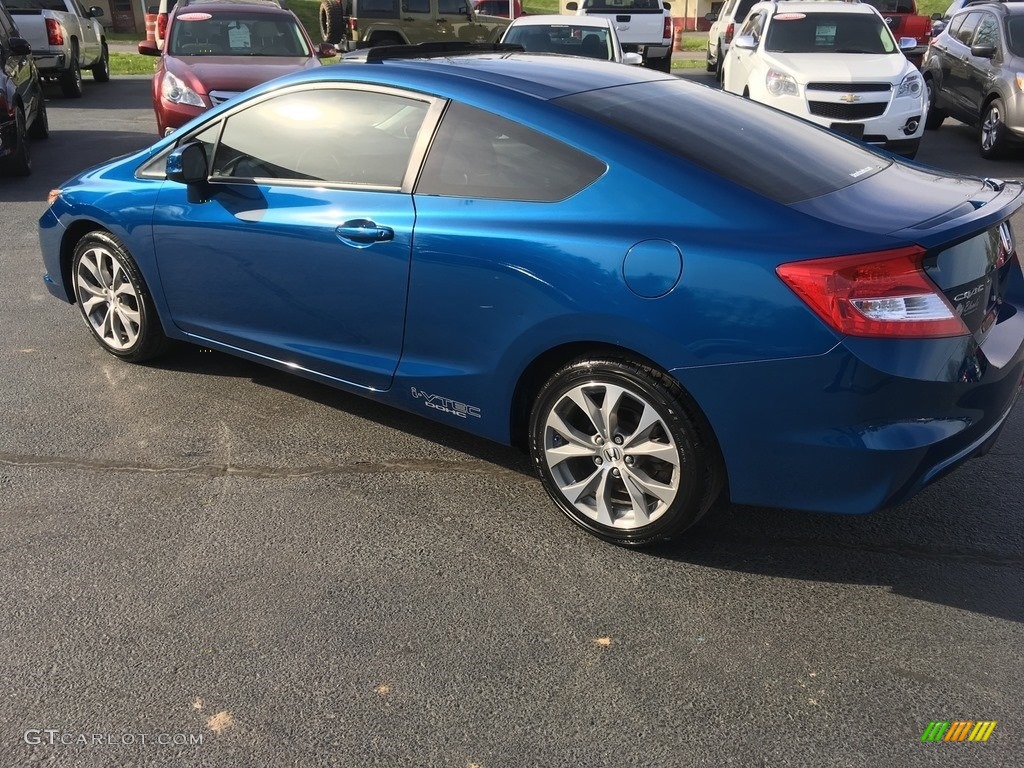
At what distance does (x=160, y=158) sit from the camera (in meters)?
4.75

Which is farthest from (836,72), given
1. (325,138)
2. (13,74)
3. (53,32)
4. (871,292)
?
(53,32)

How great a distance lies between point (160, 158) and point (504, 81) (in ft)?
6.13

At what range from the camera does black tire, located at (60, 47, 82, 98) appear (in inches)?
637

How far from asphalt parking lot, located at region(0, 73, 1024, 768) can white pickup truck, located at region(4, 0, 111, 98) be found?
1239cm

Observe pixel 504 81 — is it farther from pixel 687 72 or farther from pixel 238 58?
pixel 687 72

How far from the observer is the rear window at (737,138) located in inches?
134

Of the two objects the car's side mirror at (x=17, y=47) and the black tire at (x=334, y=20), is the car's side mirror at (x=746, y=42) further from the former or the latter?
the black tire at (x=334, y=20)

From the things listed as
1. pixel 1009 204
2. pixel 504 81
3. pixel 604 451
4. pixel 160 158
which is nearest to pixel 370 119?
pixel 504 81

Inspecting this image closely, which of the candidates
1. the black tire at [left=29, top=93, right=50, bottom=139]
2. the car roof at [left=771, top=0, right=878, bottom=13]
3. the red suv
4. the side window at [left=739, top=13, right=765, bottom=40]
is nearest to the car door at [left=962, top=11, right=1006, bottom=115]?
the car roof at [left=771, top=0, right=878, bottom=13]

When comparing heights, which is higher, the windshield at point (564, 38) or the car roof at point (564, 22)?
the car roof at point (564, 22)

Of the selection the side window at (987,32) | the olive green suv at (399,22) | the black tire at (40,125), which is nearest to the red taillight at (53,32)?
the black tire at (40,125)

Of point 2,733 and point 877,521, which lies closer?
point 2,733

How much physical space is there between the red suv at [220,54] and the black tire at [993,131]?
7.31 meters

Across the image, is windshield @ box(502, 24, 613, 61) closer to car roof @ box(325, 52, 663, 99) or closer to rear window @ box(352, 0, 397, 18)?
rear window @ box(352, 0, 397, 18)
